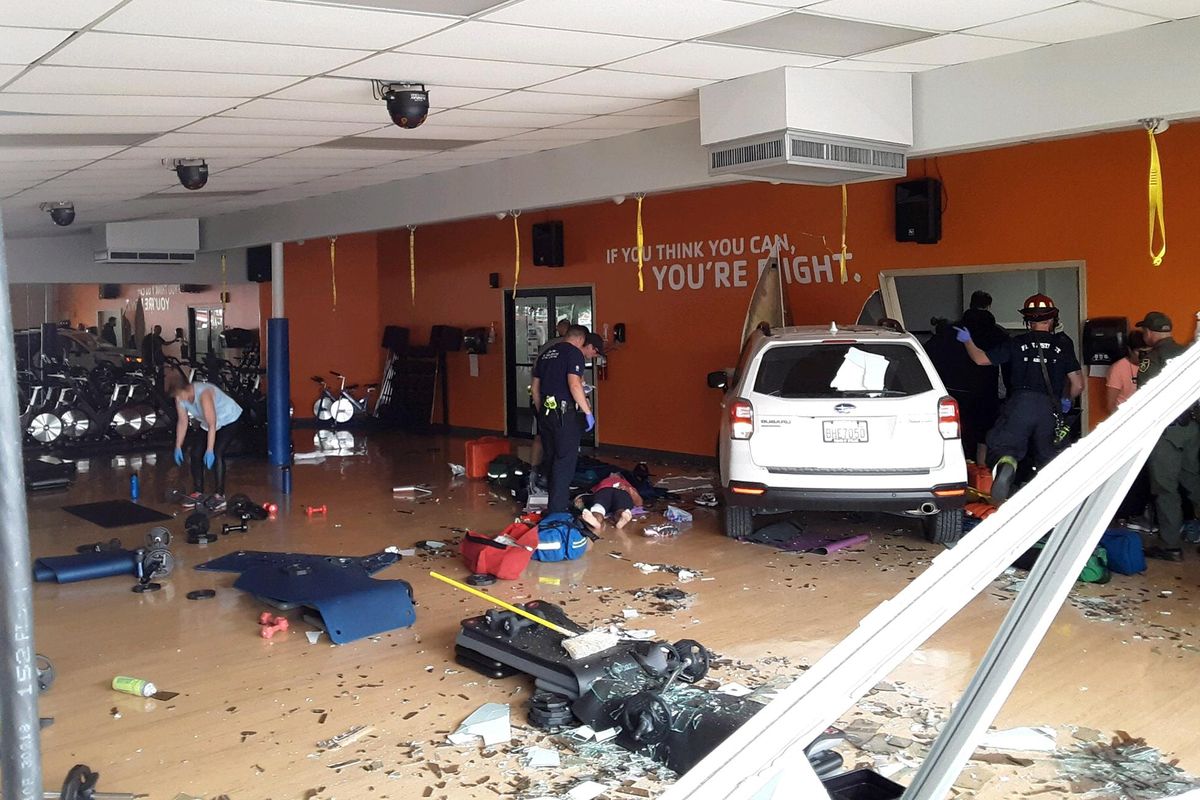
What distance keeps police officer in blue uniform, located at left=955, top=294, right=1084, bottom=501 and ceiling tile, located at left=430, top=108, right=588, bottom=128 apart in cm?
399

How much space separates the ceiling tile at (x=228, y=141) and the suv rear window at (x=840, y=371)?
4.04 metres

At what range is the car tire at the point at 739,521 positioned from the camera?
26.9 ft

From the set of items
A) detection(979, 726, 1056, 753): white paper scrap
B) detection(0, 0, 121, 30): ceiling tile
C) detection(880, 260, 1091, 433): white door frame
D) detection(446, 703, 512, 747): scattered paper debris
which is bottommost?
detection(979, 726, 1056, 753): white paper scrap

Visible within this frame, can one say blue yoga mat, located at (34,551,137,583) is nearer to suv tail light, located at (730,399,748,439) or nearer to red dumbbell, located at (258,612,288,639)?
red dumbbell, located at (258,612,288,639)

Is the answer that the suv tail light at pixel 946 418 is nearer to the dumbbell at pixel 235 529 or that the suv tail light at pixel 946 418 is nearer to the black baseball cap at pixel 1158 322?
the black baseball cap at pixel 1158 322

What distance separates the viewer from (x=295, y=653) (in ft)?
18.9

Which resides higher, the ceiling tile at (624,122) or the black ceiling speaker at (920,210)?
the ceiling tile at (624,122)

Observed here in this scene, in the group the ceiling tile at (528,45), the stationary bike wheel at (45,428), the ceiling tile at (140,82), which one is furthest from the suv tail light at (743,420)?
the stationary bike wheel at (45,428)

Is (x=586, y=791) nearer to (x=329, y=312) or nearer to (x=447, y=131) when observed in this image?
(x=447, y=131)

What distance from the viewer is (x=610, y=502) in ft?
30.5

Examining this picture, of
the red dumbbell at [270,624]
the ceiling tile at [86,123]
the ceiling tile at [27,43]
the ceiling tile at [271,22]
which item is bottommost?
the red dumbbell at [270,624]

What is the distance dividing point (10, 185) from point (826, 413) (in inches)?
318

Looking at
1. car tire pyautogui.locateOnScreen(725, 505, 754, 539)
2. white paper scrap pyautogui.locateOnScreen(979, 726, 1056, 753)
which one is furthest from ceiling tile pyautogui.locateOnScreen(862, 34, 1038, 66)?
white paper scrap pyautogui.locateOnScreen(979, 726, 1056, 753)

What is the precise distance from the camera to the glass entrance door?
46.2 ft
